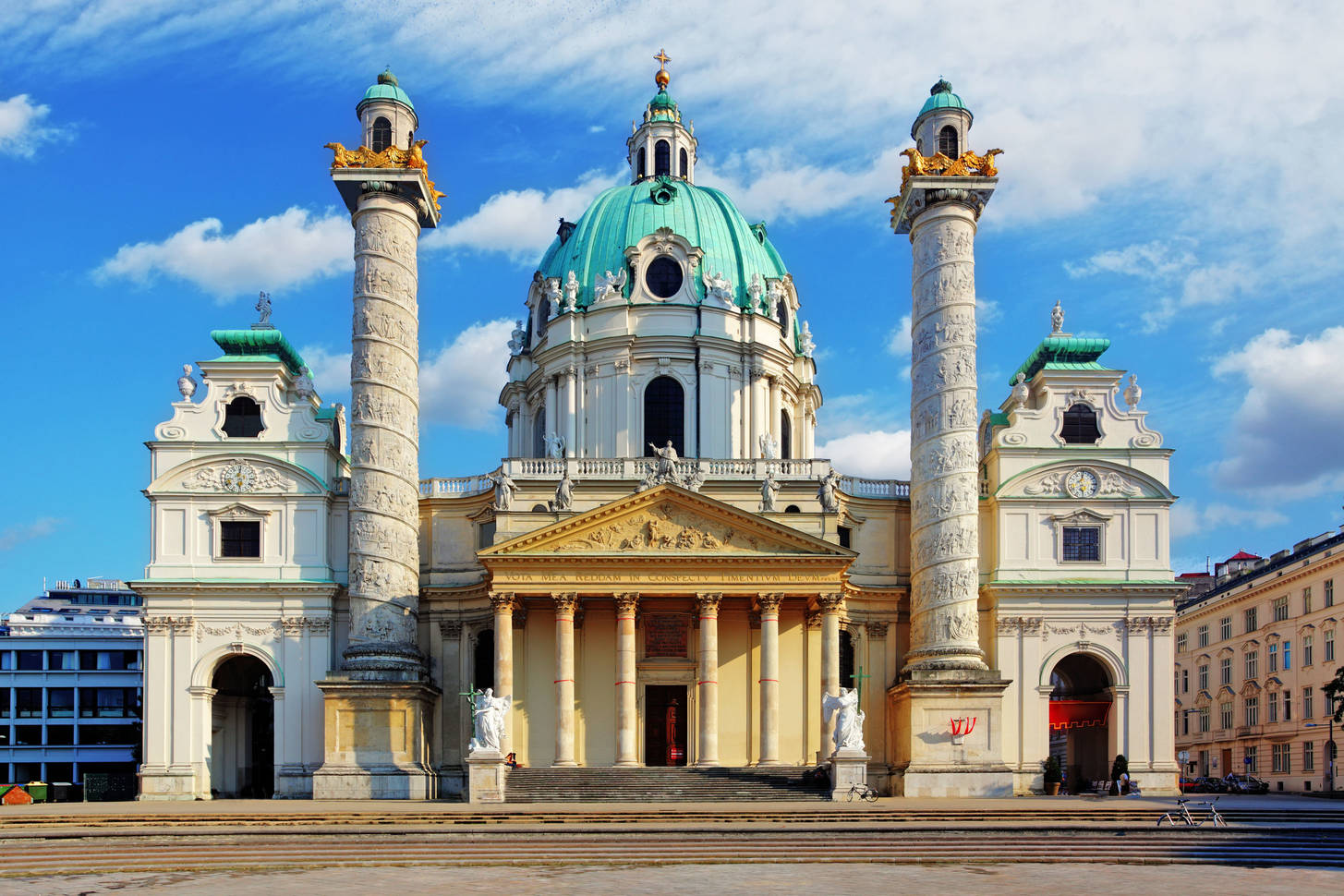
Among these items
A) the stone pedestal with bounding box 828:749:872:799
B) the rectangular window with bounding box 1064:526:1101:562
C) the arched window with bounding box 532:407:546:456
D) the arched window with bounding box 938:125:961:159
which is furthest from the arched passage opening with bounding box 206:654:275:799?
the arched window with bounding box 938:125:961:159

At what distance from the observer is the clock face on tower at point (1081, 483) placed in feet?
162

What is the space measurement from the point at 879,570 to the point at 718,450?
25.8 ft

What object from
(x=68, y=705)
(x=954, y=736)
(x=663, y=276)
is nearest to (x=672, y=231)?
(x=663, y=276)

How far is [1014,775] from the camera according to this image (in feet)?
141

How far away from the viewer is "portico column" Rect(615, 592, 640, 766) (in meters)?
44.5

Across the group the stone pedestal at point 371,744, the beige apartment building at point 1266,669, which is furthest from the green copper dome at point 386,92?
the beige apartment building at point 1266,669

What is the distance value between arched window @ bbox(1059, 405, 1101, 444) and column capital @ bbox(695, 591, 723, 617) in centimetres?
1412

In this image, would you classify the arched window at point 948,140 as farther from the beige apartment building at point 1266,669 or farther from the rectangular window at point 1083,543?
the beige apartment building at point 1266,669

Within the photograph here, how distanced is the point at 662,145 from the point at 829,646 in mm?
25367

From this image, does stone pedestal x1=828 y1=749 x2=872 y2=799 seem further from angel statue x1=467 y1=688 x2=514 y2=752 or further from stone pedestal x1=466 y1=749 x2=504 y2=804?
angel statue x1=467 y1=688 x2=514 y2=752

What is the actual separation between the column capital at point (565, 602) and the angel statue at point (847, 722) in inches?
352

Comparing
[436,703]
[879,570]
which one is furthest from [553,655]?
[879,570]

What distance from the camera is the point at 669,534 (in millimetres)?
45344

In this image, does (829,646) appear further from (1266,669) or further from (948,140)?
(1266,669)
